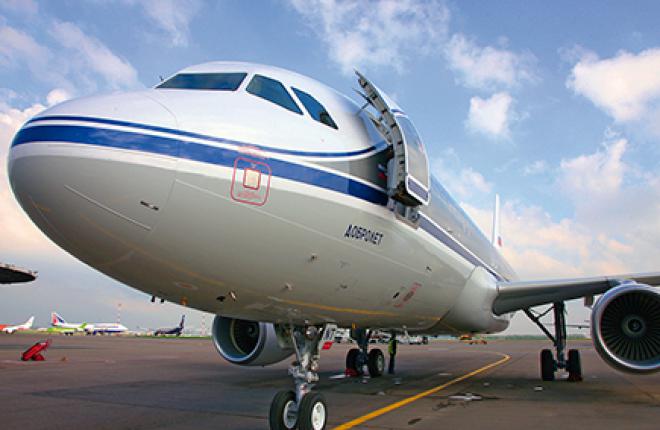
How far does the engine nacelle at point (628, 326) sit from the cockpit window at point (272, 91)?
6051mm

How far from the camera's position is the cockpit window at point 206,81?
5059 mm

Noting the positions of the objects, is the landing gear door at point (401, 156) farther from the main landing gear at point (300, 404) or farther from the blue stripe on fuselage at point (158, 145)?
the main landing gear at point (300, 404)

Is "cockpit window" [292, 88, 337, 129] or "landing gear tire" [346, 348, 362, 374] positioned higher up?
"cockpit window" [292, 88, 337, 129]

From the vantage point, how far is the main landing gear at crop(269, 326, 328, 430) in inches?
221

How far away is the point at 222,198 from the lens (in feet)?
13.7

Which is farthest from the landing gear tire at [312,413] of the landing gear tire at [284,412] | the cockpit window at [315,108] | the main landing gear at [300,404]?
the cockpit window at [315,108]

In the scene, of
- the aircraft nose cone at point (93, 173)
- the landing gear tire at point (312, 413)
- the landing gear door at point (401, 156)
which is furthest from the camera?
the landing gear door at point (401, 156)

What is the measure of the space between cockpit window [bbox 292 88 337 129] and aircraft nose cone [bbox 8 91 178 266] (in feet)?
5.75

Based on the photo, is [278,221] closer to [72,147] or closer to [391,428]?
[72,147]

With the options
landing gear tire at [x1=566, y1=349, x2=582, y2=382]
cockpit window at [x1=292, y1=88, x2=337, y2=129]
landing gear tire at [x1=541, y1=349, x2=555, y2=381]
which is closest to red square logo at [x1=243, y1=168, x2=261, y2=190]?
cockpit window at [x1=292, y1=88, x2=337, y2=129]

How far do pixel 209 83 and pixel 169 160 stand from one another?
4.89 ft

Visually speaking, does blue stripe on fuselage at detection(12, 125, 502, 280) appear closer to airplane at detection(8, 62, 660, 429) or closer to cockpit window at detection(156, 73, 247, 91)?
airplane at detection(8, 62, 660, 429)

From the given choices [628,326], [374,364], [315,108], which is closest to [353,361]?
[374,364]

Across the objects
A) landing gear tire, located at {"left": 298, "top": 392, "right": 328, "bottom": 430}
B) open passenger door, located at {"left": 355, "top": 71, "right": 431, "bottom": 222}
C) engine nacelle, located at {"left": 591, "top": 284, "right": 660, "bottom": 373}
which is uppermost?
open passenger door, located at {"left": 355, "top": 71, "right": 431, "bottom": 222}
